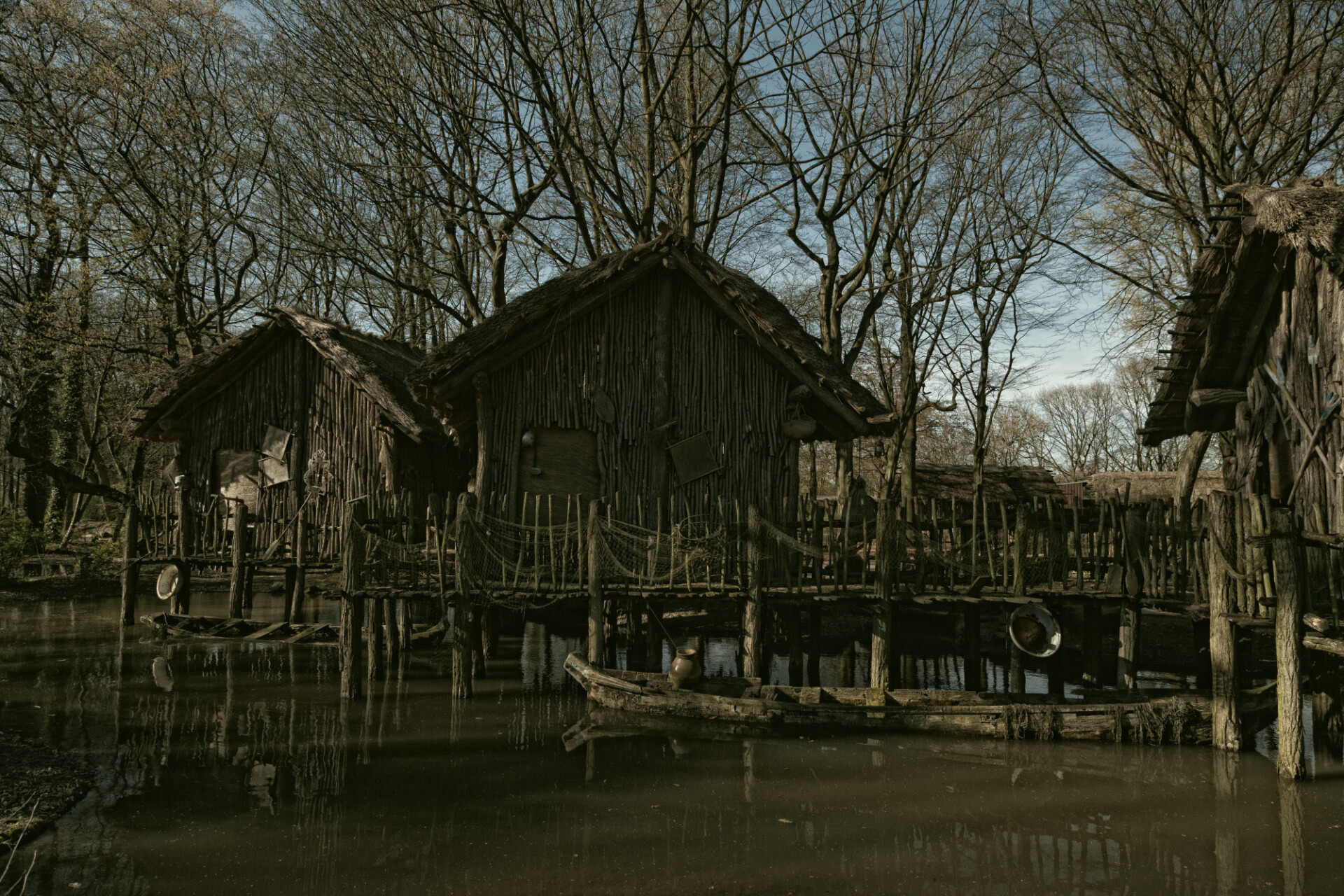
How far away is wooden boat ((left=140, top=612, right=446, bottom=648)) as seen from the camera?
49.5 ft

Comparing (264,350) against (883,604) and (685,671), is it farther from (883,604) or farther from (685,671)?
(883,604)

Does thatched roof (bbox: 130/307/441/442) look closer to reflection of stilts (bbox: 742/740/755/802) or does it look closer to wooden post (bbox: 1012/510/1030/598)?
reflection of stilts (bbox: 742/740/755/802)

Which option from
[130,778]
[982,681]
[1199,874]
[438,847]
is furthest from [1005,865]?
[130,778]

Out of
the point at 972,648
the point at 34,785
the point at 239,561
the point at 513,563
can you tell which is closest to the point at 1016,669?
the point at 972,648

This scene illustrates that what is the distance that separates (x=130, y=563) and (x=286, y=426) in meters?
3.55

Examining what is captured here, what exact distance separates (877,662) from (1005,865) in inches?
196

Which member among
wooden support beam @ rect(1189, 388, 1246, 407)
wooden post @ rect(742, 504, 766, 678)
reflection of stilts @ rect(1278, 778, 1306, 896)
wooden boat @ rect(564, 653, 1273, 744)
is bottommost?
reflection of stilts @ rect(1278, 778, 1306, 896)

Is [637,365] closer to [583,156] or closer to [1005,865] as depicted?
[583,156]

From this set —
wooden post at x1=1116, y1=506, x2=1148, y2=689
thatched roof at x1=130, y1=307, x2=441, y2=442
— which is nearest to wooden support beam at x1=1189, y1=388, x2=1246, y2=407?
wooden post at x1=1116, y1=506, x2=1148, y2=689

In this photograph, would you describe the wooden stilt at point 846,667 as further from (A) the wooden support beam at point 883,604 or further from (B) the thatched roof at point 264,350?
(B) the thatched roof at point 264,350

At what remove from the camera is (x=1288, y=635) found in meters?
8.87

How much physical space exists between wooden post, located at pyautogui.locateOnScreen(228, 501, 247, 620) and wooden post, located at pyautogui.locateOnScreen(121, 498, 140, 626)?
211cm

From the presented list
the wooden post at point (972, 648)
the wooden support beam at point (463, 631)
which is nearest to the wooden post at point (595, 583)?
the wooden support beam at point (463, 631)

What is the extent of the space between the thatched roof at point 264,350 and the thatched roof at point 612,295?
11.4ft
